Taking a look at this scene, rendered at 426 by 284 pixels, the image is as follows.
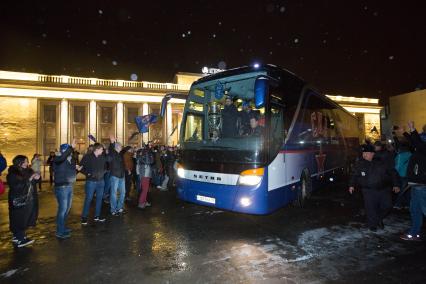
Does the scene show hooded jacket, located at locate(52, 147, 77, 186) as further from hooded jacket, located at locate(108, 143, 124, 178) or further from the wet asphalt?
hooded jacket, located at locate(108, 143, 124, 178)

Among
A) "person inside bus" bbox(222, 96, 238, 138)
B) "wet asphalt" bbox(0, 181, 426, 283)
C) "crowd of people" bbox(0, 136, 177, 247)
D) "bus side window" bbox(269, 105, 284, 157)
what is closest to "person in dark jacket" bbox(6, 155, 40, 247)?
"crowd of people" bbox(0, 136, 177, 247)

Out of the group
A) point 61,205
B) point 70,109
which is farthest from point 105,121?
point 61,205

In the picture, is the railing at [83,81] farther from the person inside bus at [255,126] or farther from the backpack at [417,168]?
the backpack at [417,168]

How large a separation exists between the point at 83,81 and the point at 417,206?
32503mm

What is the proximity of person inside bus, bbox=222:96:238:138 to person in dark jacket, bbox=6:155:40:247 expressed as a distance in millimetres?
3988

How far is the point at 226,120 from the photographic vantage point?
6578 millimetres

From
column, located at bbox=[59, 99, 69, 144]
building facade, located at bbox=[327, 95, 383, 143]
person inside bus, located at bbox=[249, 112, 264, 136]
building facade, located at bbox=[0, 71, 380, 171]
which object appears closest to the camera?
person inside bus, located at bbox=[249, 112, 264, 136]

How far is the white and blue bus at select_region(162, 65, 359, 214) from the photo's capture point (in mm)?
5949

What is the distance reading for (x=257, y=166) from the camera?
5.87 meters

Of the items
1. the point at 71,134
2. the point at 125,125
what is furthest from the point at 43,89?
the point at 125,125

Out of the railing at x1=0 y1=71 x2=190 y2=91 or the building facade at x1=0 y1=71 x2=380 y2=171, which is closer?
the building facade at x1=0 y1=71 x2=380 y2=171

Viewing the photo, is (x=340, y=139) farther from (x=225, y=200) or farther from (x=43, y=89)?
(x=43, y=89)

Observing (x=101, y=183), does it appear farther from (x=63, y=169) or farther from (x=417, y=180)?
(x=417, y=180)

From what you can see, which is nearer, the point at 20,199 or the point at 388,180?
the point at 20,199
